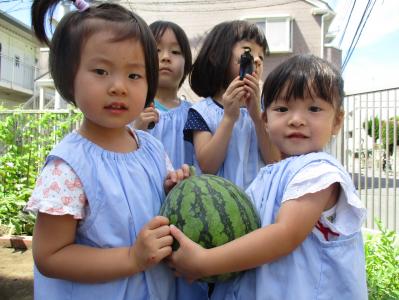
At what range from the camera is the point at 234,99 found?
215 cm

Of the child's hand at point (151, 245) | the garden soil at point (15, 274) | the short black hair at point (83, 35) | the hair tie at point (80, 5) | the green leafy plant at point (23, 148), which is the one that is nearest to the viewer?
the child's hand at point (151, 245)

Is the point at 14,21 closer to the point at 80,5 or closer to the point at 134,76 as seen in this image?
the point at 80,5

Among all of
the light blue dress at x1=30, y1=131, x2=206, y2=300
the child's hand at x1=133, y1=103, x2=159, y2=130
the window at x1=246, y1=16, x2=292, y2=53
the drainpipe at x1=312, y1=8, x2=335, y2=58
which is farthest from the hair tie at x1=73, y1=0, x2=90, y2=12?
the drainpipe at x1=312, y1=8, x2=335, y2=58

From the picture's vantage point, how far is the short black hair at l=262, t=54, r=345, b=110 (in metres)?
1.64

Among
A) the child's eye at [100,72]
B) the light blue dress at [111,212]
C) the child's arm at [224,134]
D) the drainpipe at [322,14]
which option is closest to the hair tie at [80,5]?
the child's eye at [100,72]

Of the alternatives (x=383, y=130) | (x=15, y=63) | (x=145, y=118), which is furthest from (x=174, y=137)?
(x=15, y=63)

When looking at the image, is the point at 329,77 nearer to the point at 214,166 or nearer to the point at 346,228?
the point at 346,228

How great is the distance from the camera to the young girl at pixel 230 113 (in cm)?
217

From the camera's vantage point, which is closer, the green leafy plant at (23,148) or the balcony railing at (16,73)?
the green leafy plant at (23,148)

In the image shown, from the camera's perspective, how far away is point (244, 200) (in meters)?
1.58

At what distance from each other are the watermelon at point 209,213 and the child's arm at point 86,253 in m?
0.10

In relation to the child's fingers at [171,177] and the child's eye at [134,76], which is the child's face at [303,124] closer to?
the child's fingers at [171,177]

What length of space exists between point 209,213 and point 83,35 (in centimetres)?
85

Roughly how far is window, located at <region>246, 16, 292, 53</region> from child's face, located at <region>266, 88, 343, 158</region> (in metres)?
15.7
